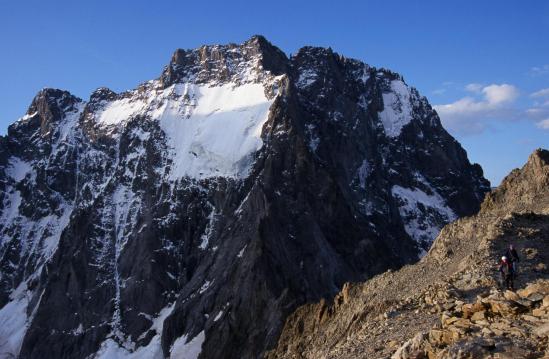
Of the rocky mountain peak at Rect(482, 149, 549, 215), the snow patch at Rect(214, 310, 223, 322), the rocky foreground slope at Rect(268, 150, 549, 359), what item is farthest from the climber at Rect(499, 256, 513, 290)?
the snow patch at Rect(214, 310, 223, 322)

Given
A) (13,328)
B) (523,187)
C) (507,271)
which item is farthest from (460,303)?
(13,328)

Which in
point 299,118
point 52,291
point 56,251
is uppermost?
point 299,118

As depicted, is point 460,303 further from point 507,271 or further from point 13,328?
point 13,328

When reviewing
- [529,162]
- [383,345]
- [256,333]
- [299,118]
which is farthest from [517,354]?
[299,118]

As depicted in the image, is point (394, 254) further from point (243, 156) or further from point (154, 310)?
point (154, 310)

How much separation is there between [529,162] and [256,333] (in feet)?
193

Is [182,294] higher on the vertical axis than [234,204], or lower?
lower

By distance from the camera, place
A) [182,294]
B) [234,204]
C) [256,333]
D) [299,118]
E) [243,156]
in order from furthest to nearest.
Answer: [299,118] → [243,156] → [234,204] → [182,294] → [256,333]

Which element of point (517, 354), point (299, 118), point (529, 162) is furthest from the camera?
point (299, 118)

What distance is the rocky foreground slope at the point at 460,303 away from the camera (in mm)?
17062

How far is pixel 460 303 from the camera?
21.0 metres

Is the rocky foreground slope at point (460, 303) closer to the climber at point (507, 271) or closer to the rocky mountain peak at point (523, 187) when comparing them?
the rocky mountain peak at point (523, 187)

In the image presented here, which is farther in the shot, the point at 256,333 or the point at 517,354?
the point at 256,333

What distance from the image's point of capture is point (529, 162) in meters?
74.7
